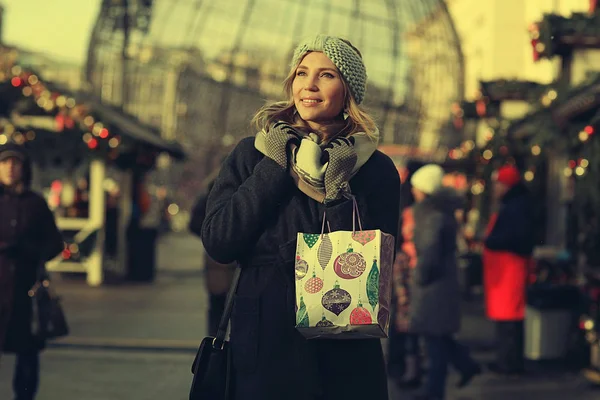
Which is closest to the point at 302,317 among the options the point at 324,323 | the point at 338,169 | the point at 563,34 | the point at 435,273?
the point at 324,323

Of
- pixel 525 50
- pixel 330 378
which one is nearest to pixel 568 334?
pixel 330 378

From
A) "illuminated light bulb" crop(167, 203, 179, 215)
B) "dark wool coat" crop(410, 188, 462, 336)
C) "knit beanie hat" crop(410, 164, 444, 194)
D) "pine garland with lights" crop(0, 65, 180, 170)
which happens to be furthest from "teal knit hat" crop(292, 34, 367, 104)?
"illuminated light bulb" crop(167, 203, 179, 215)

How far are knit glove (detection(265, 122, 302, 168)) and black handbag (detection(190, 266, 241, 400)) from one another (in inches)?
13.7

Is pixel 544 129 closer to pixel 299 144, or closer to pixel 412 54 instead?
pixel 299 144

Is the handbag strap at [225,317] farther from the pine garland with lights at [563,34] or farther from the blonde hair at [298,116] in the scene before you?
the pine garland with lights at [563,34]

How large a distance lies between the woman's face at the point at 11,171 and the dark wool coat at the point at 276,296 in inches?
151

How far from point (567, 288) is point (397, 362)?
1870mm

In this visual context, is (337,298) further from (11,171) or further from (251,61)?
(251,61)

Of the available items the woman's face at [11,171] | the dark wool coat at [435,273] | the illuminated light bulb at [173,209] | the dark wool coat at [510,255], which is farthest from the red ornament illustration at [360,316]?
the illuminated light bulb at [173,209]

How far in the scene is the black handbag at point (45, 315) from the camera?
6918 millimetres

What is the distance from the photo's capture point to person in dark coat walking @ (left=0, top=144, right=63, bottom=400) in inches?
270

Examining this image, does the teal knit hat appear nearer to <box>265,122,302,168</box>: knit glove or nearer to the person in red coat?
<box>265,122,302,168</box>: knit glove

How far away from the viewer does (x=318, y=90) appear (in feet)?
11.0

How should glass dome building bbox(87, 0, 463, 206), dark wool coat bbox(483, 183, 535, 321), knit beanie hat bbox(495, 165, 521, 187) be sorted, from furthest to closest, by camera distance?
glass dome building bbox(87, 0, 463, 206) < knit beanie hat bbox(495, 165, 521, 187) < dark wool coat bbox(483, 183, 535, 321)
